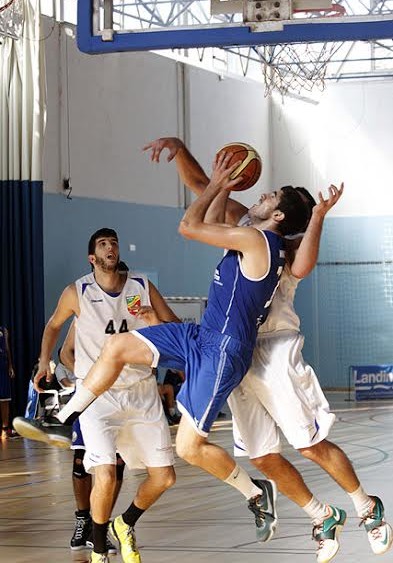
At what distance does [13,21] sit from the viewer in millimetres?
17453

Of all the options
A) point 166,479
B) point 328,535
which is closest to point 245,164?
point 166,479

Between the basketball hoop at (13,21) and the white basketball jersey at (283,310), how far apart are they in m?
11.6

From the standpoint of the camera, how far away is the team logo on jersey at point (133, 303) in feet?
22.8

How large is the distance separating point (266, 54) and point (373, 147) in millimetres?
3773

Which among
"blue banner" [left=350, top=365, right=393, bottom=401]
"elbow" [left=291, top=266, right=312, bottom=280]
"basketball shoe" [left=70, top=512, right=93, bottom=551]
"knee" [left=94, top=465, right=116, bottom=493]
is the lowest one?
"blue banner" [left=350, top=365, right=393, bottom=401]

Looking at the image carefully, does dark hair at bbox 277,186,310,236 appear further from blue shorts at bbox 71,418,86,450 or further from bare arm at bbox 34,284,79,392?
blue shorts at bbox 71,418,86,450

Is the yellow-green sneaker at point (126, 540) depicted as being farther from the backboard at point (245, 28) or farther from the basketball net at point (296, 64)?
the basketball net at point (296, 64)

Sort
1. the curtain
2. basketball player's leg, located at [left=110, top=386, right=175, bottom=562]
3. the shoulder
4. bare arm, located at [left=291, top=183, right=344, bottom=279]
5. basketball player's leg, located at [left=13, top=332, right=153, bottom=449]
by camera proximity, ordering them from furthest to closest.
→ the curtain, the shoulder, basketball player's leg, located at [left=110, top=386, right=175, bottom=562], bare arm, located at [left=291, top=183, right=344, bottom=279], basketball player's leg, located at [left=13, top=332, right=153, bottom=449]

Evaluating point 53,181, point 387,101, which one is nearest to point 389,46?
point 387,101

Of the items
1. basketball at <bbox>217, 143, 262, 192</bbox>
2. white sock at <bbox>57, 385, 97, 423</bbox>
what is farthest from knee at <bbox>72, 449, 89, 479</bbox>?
basketball at <bbox>217, 143, 262, 192</bbox>

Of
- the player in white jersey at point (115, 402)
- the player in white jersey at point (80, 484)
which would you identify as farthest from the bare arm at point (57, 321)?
the player in white jersey at point (80, 484)

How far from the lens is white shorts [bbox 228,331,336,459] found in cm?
611

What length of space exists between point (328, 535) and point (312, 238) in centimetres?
153

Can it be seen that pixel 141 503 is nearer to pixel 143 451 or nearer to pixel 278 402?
pixel 143 451
